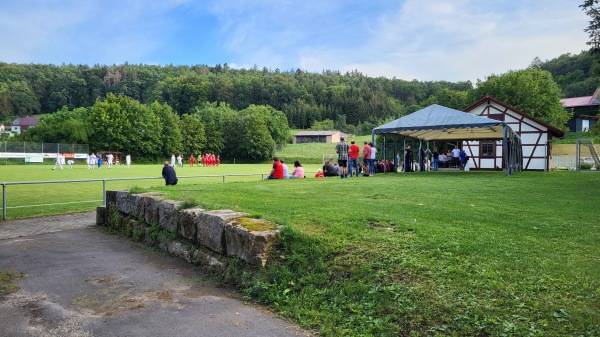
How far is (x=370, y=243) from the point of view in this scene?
4719 mm

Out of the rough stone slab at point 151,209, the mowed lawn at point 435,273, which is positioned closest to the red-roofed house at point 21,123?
the rough stone slab at point 151,209

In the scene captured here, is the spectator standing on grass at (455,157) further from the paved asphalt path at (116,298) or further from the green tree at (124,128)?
the green tree at (124,128)

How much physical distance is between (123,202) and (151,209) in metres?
1.59

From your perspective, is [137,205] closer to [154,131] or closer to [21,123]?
[154,131]

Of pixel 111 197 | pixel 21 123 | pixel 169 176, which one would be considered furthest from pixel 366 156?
pixel 21 123

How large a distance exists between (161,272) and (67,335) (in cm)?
206

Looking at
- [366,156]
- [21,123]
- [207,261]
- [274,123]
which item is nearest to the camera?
[207,261]

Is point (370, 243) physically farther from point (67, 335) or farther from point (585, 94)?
point (585, 94)

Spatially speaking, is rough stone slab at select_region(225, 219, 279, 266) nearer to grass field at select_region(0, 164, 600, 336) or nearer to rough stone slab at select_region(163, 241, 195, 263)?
grass field at select_region(0, 164, 600, 336)

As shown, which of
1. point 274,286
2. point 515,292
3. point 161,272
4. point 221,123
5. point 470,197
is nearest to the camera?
point 515,292

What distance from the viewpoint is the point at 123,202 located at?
28.9ft

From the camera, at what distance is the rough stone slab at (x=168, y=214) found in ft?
22.3

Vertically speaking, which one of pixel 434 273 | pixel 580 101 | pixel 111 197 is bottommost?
pixel 434 273

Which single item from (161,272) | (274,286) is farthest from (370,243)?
(161,272)
